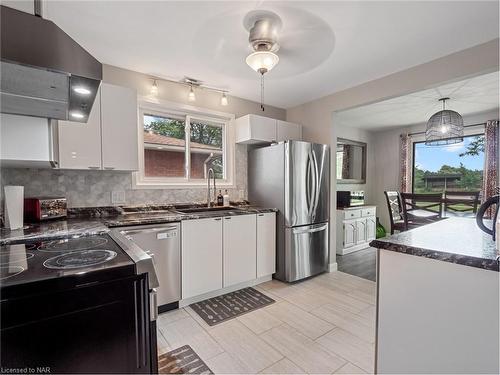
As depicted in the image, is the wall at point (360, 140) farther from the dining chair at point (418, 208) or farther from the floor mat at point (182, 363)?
the floor mat at point (182, 363)

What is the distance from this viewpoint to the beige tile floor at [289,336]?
63.3 inches

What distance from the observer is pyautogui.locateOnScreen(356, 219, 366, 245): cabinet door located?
434cm

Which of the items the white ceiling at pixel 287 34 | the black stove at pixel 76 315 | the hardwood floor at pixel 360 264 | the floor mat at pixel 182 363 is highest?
the white ceiling at pixel 287 34

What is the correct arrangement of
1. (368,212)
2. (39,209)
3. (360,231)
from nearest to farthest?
1. (39,209)
2. (360,231)
3. (368,212)

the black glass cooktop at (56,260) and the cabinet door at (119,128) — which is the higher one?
the cabinet door at (119,128)

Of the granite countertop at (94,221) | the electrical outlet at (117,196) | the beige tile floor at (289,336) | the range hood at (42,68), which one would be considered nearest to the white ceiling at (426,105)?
the granite countertop at (94,221)

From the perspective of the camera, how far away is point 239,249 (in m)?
2.71

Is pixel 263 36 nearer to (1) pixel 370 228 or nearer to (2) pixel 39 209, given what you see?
(2) pixel 39 209

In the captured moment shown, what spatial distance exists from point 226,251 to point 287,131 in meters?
2.01

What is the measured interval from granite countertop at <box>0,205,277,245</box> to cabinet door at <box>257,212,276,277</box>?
114 millimetres

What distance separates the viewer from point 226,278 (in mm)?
2613

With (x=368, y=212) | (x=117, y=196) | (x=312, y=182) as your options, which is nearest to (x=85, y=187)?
(x=117, y=196)

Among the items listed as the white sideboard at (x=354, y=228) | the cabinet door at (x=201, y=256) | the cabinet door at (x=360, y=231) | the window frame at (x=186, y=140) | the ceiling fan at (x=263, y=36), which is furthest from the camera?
the cabinet door at (x=360, y=231)

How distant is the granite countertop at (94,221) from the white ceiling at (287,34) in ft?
5.03
